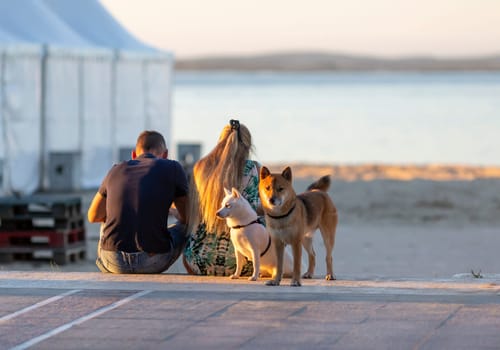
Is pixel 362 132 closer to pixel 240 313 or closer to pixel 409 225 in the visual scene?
pixel 409 225

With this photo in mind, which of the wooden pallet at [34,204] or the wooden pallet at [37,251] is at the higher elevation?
the wooden pallet at [34,204]

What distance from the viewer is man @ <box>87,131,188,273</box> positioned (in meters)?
7.95

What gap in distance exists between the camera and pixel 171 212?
8.48 meters

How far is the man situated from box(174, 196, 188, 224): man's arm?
0.03 ft

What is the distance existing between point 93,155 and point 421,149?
19965mm

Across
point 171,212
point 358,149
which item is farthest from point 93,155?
Result: point 358,149

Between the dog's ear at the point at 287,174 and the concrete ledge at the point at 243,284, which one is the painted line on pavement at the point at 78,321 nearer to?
the concrete ledge at the point at 243,284

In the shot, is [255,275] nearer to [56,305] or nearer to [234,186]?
[234,186]

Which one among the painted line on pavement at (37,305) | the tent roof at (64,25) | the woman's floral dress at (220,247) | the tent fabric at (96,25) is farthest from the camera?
the tent fabric at (96,25)

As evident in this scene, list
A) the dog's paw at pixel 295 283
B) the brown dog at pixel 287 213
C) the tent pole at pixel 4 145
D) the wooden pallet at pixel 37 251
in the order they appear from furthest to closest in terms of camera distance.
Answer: the tent pole at pixel 4 145, the wooden pallet at pixel 37 251, the dog's paw at pixel 295 283, the brown dog at pixel 287 213

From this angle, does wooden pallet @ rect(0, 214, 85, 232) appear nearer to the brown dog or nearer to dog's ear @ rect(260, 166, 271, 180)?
the brown dog

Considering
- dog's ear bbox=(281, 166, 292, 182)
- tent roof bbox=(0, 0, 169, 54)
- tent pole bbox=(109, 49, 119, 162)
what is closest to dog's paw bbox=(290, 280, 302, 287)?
dog's ear bbox=(281, 166, 292, 182)

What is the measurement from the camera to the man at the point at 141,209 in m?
7.95

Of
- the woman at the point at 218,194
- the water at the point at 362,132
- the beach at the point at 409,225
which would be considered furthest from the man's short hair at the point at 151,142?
the water at the point at 362,132
